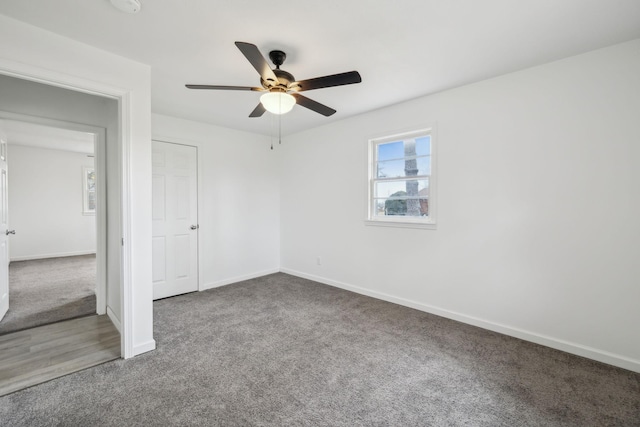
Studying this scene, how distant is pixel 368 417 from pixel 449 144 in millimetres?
2697

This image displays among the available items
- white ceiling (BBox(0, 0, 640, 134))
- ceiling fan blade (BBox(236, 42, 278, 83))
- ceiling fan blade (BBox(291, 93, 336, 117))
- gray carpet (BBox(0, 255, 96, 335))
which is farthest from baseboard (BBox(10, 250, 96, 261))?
ceiling fan blade (BBox(236, 42, 278, 83))

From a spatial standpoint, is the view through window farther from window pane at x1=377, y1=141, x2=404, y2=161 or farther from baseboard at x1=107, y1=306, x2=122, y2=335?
baseboard at x1=107, y1=306, x2=122, y2=335

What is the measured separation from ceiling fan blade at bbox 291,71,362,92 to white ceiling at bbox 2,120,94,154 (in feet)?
14.0

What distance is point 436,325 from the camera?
2.99 m

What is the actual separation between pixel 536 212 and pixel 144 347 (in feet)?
12.1

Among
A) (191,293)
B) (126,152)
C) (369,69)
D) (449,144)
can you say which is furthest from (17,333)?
(449,144)

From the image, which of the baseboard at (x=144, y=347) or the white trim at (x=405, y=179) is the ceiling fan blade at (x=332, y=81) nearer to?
the white trim at (x=405, y=179)

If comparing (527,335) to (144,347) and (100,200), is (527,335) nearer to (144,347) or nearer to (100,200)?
(144,347)

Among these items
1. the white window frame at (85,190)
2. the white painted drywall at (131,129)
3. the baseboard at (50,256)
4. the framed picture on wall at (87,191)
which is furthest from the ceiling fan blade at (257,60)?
the baseboard at (50,256)

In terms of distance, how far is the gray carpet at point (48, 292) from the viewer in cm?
315

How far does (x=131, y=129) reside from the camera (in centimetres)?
232

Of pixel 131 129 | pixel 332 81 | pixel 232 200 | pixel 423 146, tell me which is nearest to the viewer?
pixel 332 81

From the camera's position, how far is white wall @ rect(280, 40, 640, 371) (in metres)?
2.22

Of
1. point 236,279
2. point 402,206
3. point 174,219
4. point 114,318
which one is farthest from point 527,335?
point 174,219
